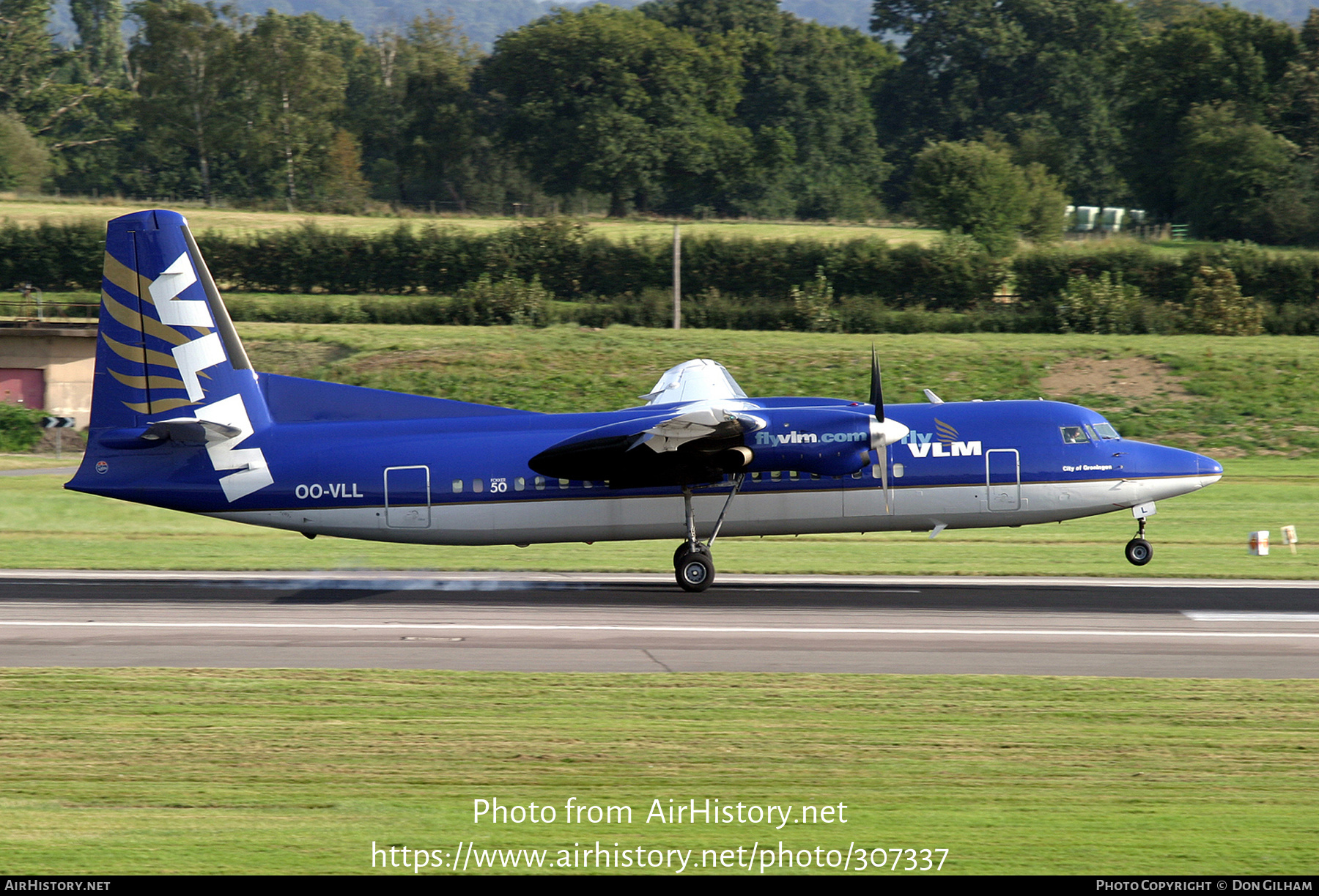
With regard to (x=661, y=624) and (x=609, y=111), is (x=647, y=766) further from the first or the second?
(x=609, y=111)

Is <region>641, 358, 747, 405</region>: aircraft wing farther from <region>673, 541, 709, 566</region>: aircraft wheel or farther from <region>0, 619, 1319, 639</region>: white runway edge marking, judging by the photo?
<region>0, 619, 1319, 639</region>: white runway edge marking

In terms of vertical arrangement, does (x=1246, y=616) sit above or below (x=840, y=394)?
below

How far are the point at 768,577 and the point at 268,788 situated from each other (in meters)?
13.9

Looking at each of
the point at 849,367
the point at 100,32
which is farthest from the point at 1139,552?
the point at 100,32

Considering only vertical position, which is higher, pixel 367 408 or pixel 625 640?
pixel 367 408

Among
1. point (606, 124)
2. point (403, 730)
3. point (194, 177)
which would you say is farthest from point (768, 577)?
point (194, 177)

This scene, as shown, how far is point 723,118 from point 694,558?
81933mm

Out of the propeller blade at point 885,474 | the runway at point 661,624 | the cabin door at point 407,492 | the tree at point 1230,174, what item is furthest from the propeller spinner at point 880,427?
the tree at point 1230,174

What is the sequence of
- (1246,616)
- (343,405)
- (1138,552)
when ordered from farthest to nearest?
(1138,552) → (343,405) → (1246,616)

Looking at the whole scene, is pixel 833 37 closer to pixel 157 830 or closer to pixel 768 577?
pixel 768 577

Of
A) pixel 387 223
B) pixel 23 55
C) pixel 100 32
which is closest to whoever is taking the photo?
pixel 387 223

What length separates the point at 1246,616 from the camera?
18906mm

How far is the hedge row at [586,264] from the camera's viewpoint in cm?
6556
